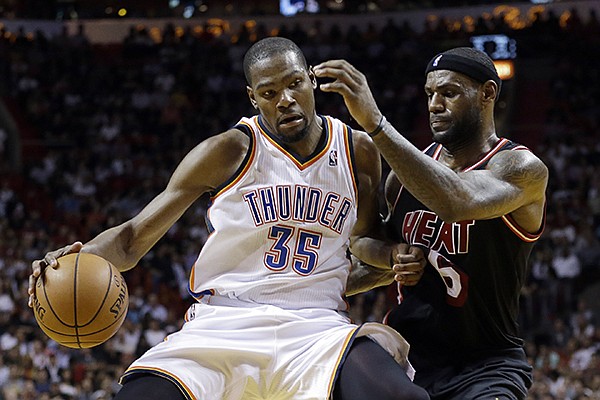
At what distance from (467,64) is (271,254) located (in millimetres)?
1195

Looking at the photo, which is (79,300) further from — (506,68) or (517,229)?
(506,68)

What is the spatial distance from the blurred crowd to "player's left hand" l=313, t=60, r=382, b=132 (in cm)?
699

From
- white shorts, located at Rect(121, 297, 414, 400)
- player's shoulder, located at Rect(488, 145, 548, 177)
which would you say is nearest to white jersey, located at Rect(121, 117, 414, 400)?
white shorts, located at Rect(121, 297, 414, 400)

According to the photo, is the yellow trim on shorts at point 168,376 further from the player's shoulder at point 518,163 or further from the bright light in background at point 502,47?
the bright light in background at point 502,47

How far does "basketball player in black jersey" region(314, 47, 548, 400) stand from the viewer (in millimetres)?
3678

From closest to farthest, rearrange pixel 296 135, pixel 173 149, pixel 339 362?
pixel 339 362
pixel 296 135
pixel 173 149

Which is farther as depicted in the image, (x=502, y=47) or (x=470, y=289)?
(x=502, y=47)

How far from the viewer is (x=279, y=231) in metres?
3.71

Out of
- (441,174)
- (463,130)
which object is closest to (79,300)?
(441,174)

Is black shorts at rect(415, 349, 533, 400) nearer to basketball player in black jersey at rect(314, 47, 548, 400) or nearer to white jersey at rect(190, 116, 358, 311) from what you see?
basketball player in black jersey at rect(314, 47, 548, 400)

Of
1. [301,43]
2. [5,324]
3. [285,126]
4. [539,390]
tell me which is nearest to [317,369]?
[285,126]

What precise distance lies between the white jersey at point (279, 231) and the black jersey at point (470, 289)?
15.5 inches

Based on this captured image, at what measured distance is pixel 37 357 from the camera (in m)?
10.7

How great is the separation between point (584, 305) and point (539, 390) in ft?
6.29
